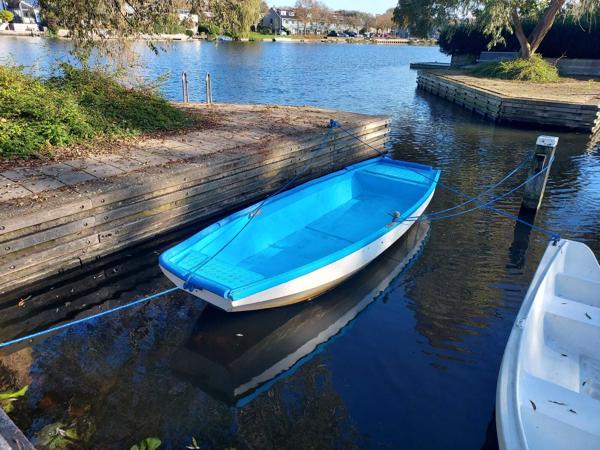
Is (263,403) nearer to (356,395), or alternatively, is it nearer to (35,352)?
(356,395)

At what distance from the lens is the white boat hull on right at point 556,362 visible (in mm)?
3488

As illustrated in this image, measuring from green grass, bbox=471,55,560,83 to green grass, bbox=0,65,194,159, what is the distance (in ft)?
71.4

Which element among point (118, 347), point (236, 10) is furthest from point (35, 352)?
point (236, 10)

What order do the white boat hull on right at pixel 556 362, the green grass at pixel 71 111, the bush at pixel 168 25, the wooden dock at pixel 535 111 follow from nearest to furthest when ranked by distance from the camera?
the white boat hull on right at pixel 556 362, the green grass at pixel 71 111, the bush at pixel 168 25, the wooden dock at pixel 535 111

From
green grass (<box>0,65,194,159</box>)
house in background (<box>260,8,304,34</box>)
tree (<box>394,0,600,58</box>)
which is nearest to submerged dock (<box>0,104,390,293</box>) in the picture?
green grass (<box>0,65,194,159</box>)

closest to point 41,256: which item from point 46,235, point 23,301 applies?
point 46,235

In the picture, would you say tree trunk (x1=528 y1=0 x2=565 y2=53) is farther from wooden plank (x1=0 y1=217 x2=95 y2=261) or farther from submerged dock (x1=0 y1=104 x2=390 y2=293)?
wooden plank (x1=0 y1=217 x2=95 y2=261)

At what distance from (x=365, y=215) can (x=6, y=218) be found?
19.2 feet

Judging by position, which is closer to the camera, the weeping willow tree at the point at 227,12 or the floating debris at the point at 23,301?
the floating debris at the point at 23,301

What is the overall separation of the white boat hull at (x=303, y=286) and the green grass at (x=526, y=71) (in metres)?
23.3

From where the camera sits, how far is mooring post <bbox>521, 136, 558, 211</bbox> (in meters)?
8.77

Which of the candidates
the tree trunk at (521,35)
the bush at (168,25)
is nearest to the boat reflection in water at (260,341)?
the bush at (168,25)

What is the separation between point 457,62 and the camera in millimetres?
37719

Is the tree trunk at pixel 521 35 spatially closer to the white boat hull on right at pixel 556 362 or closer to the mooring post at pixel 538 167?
the mooring post at pixel 538 167
